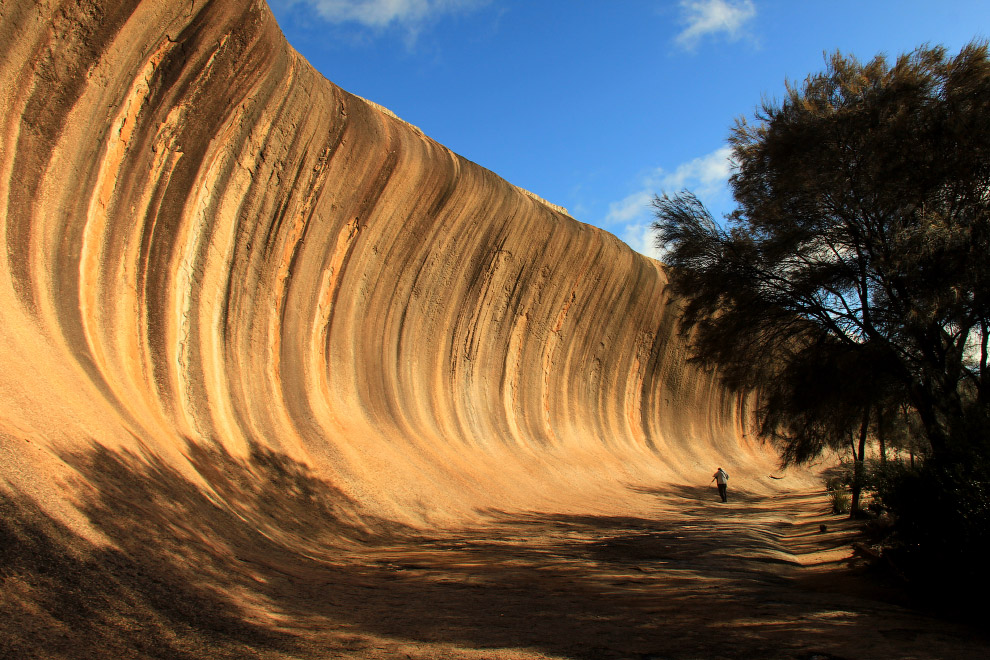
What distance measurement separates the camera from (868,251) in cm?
929

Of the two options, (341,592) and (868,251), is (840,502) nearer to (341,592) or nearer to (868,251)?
(868,251)

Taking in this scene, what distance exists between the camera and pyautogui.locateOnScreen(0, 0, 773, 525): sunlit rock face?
312 inches

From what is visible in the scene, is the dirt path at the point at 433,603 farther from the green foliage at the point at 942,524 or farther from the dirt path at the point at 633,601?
the green foliage at the point at 942,524

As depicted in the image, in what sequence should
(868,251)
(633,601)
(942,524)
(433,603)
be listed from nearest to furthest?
(433,603)
(633,601)
(942,524)
(868,251)

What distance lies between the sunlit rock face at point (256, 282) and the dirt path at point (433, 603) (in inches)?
37.1

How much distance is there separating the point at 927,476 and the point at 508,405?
11.8 meters

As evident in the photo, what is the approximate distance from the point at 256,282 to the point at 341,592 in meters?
7.04

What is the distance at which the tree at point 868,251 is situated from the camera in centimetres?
820

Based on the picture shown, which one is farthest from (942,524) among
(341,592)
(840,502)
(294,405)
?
(294,405)

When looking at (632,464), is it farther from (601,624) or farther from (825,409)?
(601,624)

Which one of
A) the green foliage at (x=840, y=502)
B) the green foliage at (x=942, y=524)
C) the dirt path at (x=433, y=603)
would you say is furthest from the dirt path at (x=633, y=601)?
the green foliage at (x=840, y=502)

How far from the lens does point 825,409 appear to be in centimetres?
977

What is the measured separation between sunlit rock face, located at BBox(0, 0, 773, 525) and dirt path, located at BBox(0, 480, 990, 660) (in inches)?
37.1

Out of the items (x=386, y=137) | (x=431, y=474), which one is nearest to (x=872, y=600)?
(x=431, y=474)
